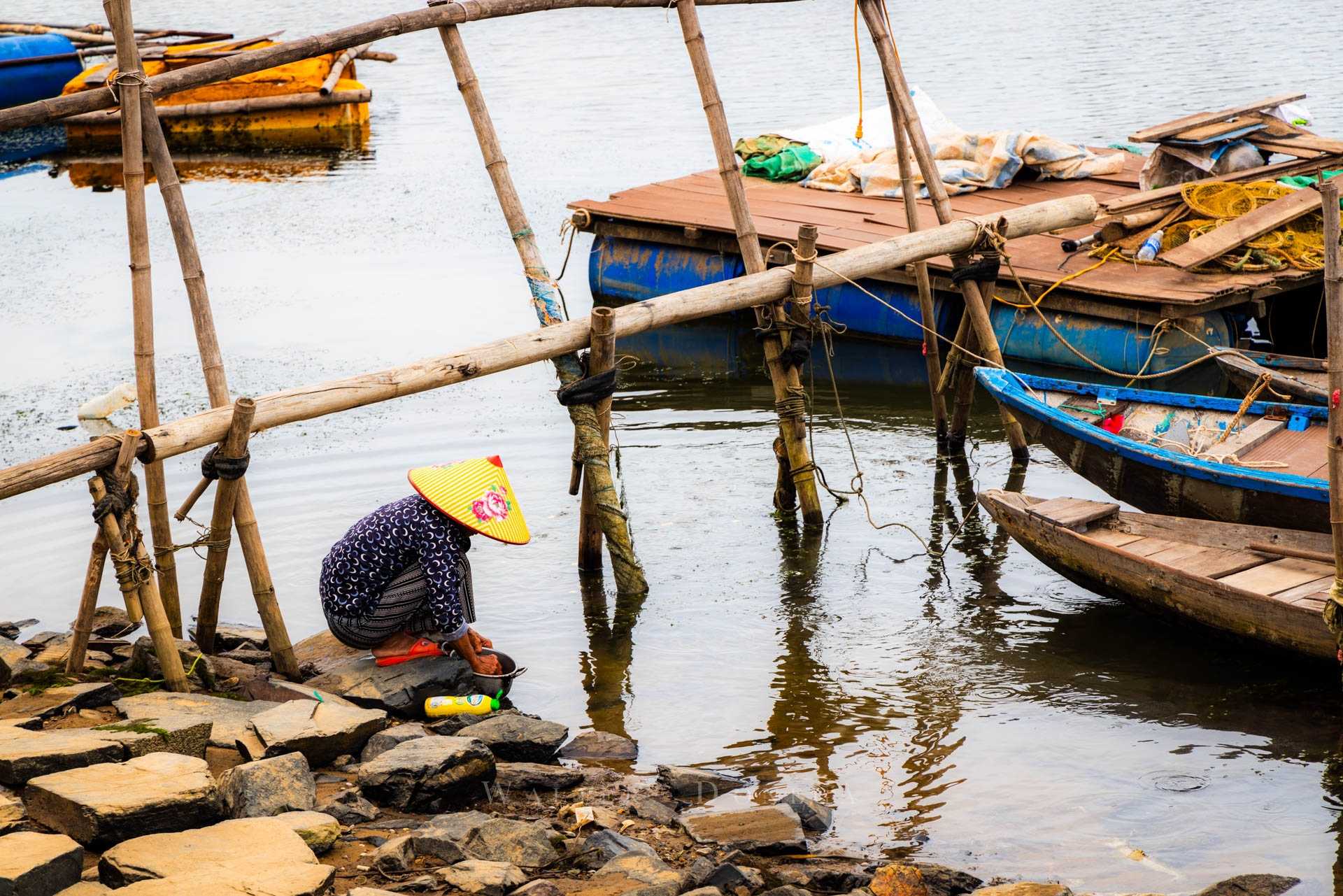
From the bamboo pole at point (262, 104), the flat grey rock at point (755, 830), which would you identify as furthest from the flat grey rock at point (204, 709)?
the bamboo pole at point (262, 104)

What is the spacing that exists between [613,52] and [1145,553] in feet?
98.2

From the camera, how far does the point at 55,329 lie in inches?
572

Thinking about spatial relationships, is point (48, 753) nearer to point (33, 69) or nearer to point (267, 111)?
point (267, 111)

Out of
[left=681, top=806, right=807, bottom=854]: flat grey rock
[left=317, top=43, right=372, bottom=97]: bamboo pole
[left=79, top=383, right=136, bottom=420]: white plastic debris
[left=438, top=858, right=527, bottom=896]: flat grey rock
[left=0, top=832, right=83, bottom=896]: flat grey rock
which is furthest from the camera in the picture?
[left=317, top=43, right=372, bottom=97]: bamboo pole

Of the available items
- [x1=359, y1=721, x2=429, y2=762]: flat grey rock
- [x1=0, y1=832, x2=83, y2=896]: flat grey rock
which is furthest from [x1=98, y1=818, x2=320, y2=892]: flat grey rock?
[x1=359, y1=721, x2=429, y2=762]: flat grey rock

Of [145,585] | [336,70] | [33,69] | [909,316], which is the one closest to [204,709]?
[145,585]

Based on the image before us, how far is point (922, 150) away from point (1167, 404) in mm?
2440

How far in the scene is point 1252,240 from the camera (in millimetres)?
11227

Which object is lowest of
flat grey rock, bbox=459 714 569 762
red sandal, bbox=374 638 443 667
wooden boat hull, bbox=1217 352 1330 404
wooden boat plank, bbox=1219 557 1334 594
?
flat grey rock, bbox=459 714 569 762

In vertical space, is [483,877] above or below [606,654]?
above

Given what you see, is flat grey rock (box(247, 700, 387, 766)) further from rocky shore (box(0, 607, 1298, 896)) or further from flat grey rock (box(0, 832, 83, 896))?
flat grey rock (box(0, 832, 83, 896))

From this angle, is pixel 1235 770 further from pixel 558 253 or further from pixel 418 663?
pixel 558 253

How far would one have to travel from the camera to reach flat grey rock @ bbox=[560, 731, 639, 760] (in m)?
6.30

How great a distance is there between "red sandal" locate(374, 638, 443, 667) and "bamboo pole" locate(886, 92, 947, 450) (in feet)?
15.4
